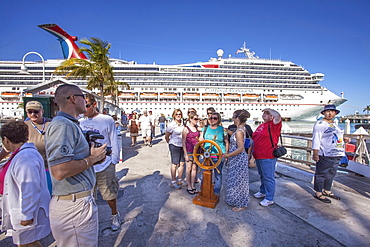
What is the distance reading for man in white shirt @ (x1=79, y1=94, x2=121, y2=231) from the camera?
2.25 meters

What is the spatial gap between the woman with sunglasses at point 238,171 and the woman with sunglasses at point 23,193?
7.13 feet

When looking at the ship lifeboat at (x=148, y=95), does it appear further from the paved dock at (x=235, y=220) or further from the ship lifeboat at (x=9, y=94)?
the paved dock at (x=235, y=220)

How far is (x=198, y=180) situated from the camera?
159 inches

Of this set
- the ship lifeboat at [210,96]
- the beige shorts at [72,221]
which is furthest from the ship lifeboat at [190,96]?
the beige shorts at [72,221]

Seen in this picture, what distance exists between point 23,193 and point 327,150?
12.9ft

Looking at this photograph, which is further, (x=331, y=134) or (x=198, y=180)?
(x=198, y=180)

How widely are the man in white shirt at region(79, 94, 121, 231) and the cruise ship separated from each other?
116 feet

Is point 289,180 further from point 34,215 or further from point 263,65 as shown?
point 263,65

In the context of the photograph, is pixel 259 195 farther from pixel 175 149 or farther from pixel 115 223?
pixel 115 223

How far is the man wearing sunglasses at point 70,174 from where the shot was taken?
1131mm

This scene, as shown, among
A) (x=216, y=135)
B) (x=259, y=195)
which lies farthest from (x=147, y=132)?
(x=259, y=195)

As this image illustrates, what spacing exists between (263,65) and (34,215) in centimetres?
4816

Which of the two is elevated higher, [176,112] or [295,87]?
[295,87]

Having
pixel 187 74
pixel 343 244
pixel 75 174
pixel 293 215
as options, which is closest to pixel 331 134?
pixel 293 215
